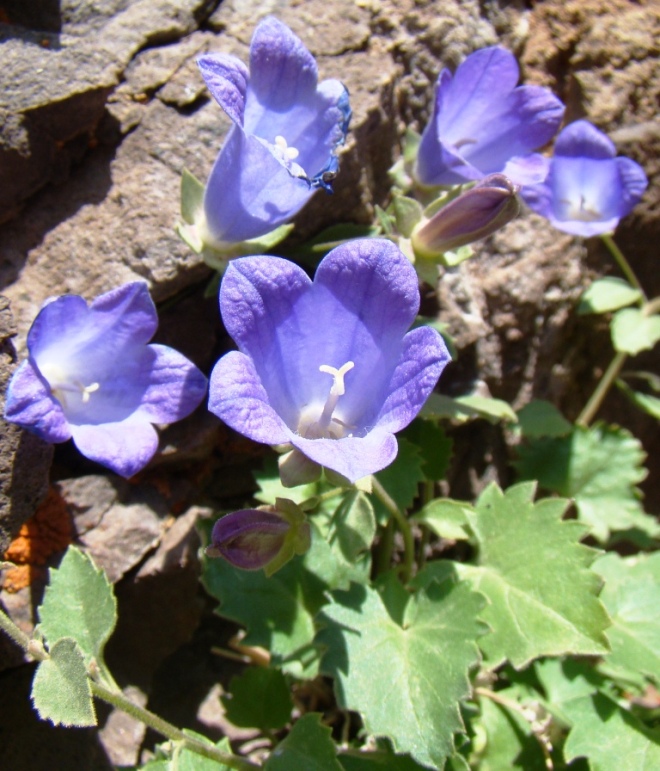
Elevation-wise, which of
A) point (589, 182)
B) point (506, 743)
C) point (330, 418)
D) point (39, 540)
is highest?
point (589, 182)

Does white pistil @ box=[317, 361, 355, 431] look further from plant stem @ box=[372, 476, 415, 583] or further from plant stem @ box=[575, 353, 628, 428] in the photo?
plant stem @ box=[575, 353, 628, 428]

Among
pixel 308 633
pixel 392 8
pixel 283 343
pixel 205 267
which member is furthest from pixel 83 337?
pixel 392 8

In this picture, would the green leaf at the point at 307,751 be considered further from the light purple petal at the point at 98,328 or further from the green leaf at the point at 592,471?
the green leaf at the point at 592,471

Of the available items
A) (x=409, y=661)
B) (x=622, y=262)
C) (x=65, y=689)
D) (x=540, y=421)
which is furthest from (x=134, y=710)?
(x=622, y=262)

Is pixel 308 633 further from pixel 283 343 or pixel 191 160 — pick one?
pixel 191 160

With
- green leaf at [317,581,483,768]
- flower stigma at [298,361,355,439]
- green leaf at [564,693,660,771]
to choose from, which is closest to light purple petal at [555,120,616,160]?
flower stigma at [298,361,355,439]

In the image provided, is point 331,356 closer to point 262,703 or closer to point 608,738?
point 262,703

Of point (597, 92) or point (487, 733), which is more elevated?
point (597, 92)
